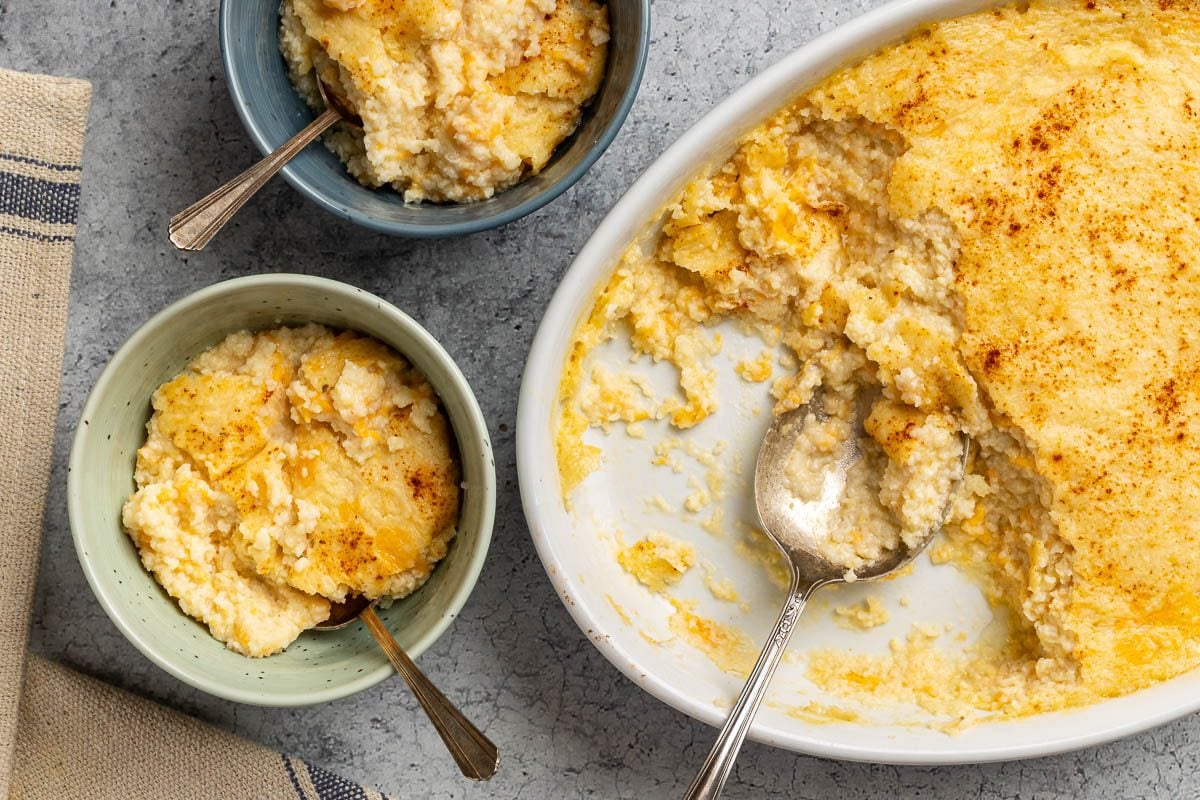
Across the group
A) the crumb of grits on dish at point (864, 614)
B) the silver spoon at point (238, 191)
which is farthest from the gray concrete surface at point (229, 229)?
the crumb of grits on dish at point (864, 614)

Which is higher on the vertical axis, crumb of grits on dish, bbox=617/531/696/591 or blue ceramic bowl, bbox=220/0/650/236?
blue ceramic bowl, bbox=220/0/650/236

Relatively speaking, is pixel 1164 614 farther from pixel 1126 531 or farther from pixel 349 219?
pixel 349 219

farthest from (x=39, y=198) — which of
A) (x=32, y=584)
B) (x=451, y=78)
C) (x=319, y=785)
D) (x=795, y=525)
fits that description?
(x=795, y=525)

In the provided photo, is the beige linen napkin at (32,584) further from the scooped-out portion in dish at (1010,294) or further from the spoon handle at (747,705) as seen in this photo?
the scooped-out portion in dish at (1010,294)

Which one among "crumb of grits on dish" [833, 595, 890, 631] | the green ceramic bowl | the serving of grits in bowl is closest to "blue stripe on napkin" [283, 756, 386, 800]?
the green ceramic bowl

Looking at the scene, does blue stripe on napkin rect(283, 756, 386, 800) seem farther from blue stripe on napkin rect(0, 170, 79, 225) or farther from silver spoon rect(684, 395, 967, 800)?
blue stripe on napkin rect(0, 170, 79, 225)

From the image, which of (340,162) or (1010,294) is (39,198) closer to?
(340,162)

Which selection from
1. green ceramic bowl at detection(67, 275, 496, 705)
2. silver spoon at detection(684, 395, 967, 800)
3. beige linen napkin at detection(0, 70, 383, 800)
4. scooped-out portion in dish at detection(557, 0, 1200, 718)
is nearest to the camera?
green ceramic bowl at detection(67, 275, 496, 705)

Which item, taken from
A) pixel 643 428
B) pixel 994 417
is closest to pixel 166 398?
pixel 643 428
